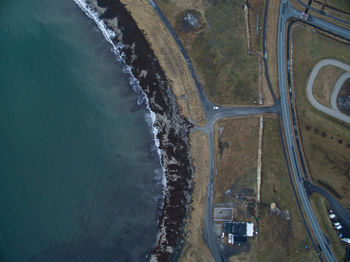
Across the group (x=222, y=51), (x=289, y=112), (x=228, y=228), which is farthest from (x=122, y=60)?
(x=228, y=228)

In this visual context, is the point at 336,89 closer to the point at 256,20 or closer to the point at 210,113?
the point at 256,20

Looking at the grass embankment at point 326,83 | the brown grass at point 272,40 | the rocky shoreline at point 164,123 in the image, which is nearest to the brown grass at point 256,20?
the brown grass at point 272,40

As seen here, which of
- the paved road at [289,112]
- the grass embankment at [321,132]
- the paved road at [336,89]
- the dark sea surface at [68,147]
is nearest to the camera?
the dark sea surface at [68,147]

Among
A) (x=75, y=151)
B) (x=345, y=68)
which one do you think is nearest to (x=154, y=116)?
(x=75, y=151)

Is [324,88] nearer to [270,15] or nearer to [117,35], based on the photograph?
[270,15]

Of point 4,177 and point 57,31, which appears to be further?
point 57,31

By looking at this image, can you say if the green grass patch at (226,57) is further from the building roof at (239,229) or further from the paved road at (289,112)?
the building roof at (239,229)

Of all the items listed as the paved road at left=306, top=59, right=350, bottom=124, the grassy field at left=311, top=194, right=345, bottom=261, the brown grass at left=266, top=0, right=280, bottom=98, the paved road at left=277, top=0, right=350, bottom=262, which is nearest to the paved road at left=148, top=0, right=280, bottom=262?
the paved road at left=277, top=0, right=350, bottom=262
